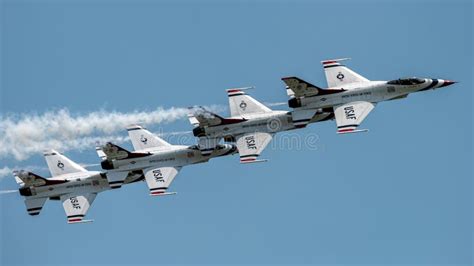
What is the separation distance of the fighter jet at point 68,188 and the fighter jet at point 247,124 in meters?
6.20

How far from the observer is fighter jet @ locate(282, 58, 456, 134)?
80.7 m

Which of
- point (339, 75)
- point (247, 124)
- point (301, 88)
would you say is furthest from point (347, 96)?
point (247, 124)

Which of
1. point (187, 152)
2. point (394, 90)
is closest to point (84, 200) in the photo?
point (187, 152)

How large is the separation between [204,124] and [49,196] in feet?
41.7

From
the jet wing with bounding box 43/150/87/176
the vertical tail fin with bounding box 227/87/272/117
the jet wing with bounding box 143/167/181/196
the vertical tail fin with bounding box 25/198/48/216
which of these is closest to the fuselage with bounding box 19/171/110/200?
the vertical tail fin with bounding box 25/198/48/216

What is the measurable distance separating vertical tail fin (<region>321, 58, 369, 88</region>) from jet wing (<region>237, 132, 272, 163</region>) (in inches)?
214

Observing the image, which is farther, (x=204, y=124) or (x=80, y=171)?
(x=80, y=171)

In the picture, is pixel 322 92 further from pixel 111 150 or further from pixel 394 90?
pixel 111 150

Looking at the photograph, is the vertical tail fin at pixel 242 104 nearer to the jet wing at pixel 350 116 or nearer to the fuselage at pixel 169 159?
the fuselage at pixel 169 159

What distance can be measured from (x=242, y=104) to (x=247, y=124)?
1.88 meters

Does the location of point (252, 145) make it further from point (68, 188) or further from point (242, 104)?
point (68, 188)

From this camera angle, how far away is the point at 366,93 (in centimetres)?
8138

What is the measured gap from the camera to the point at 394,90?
8188 cm

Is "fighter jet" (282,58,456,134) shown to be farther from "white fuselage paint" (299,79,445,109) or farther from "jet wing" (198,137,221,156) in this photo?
"jet wing" (198,137,221,156)
